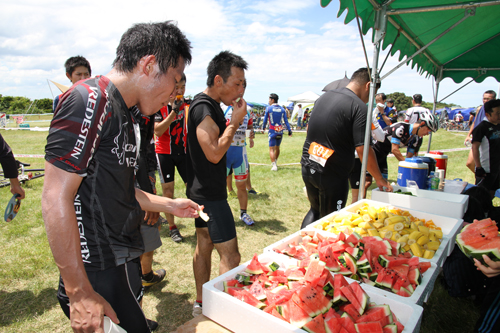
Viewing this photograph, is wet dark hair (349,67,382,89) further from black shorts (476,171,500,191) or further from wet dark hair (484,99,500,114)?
black shorts (476,171,500,191)

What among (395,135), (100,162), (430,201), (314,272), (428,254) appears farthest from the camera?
(395,135)

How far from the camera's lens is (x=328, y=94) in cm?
328

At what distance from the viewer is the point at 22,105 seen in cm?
4125

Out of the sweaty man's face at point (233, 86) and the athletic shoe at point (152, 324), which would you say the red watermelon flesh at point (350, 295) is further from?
the athletic shoe at point (152, 324)

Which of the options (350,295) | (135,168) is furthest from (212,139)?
(350,295)

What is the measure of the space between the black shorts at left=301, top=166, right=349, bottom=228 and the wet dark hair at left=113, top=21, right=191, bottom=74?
89.5 inches

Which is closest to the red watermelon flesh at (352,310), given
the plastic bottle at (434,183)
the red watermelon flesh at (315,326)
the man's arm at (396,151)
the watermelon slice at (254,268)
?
the red watermelon flesh at (315,326)

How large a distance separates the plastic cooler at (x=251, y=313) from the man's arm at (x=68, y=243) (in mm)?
594

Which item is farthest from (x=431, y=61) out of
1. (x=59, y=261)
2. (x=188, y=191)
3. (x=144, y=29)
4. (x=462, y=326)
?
(x=59, y=261)

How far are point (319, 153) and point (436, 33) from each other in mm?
4092

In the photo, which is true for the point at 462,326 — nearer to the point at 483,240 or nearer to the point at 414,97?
the point at 483,240

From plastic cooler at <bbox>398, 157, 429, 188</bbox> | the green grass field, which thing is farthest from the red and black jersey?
plastic cooler at <bbox>398, 157, 429, 188</bbox>

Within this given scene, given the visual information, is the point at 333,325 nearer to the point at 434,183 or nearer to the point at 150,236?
the point at 150,236

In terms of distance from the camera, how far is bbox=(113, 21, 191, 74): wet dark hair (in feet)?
4.02
